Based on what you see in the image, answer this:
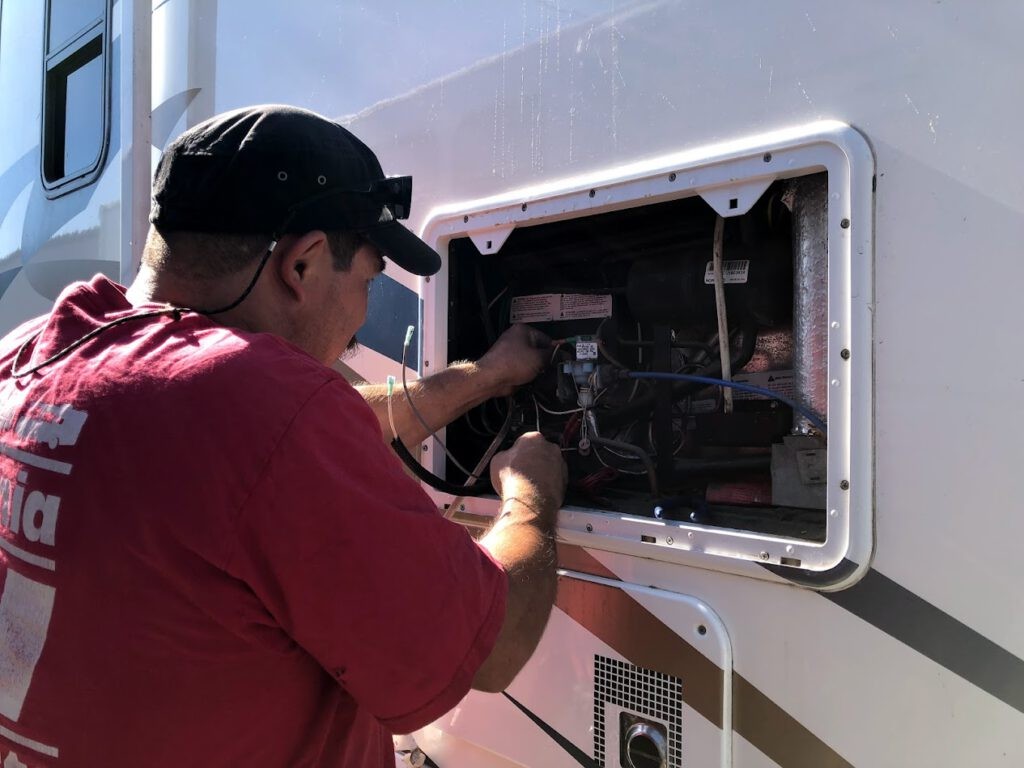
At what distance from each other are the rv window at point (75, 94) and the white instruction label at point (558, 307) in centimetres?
190

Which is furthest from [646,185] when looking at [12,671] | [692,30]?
[12,671]

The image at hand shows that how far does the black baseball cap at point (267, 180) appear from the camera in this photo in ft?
3.73

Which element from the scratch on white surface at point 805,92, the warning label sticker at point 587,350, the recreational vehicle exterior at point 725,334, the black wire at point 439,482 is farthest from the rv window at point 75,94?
the scratch on white surface at point 805,92

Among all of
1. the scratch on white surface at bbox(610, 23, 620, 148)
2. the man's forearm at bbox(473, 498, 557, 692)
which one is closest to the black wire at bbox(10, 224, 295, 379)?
the man's forearm at bbox(473, 498, 557, 692)

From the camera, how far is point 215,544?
93cm

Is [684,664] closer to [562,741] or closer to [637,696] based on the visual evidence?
→ [637,696]

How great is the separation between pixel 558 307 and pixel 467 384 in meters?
0.32

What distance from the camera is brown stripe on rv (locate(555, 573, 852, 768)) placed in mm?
1276

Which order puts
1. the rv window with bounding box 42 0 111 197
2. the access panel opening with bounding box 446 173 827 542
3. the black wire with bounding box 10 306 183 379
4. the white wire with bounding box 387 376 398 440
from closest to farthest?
the black wire with bounding box 10 306 183 379 < the access panel opening with bounding box 446 173 827 542 < the white wire with bounding box 387 376 398 440 < the rv window with bounding box 42 0 111 197

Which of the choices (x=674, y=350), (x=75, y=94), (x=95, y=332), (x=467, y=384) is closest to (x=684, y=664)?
(x=674, y=350)

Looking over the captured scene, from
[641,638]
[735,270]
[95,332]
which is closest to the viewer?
[95,332]

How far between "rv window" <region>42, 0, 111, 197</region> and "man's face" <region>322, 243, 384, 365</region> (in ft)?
6.95

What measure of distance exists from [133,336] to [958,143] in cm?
119

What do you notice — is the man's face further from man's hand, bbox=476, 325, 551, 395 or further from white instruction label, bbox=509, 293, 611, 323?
white instruction label, bbox=509, 293, 611, 323
